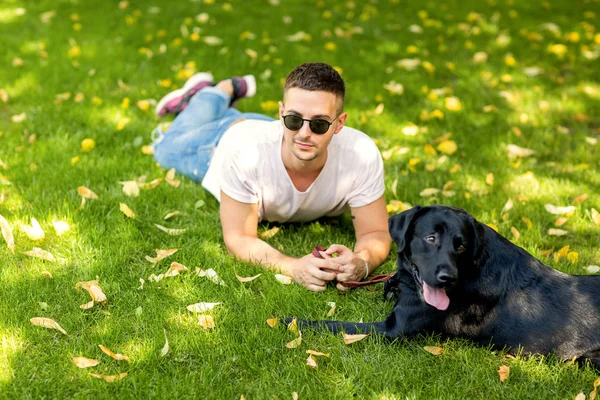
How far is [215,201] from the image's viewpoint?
475 centimetres

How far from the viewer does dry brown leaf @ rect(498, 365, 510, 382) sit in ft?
9.86

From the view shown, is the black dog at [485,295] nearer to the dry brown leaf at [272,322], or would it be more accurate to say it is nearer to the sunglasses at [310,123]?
the dry brown leaf at [272,322]

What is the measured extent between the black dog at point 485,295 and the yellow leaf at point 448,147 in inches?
97.0

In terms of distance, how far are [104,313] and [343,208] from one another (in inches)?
67.0

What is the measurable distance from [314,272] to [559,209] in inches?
80.4

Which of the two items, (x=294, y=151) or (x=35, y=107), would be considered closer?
(x=294, y=151)

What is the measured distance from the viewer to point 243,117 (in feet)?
16.9

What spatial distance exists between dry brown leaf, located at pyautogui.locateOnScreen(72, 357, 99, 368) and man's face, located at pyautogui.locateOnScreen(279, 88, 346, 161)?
1.57 meters

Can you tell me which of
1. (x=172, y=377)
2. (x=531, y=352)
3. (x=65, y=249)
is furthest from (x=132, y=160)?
(x=531, y=352)

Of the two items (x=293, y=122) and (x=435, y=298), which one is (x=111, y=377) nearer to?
(x=435, y=298)

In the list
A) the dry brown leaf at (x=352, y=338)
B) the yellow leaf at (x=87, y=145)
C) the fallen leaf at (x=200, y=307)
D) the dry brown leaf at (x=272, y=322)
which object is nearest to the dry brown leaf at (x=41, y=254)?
the fallen leaf at (x=200, y=307)

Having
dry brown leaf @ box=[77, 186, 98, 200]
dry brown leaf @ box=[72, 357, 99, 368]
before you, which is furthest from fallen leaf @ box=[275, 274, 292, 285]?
dry brown leaf @ box=[77, 186, 98, 200]

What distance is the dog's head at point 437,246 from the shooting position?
2944 mm

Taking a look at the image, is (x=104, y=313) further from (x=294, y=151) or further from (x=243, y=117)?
(x=243, y=117)
